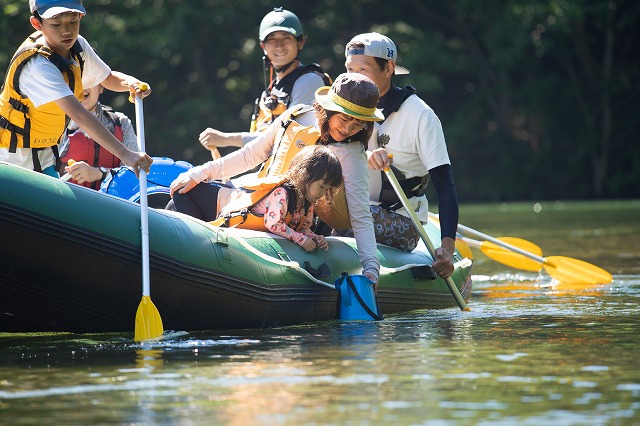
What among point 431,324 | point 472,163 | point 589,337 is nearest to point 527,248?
point 431,324

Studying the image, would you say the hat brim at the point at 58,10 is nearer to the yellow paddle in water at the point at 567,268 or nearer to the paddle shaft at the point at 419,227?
the paddle shaft at the point at 419,227

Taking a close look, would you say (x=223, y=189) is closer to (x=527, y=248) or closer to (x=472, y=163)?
(x=527, y=248)

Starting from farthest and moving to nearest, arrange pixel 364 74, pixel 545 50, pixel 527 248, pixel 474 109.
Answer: pixel 474 109
pixel 545 50
pixel 527 248
pixel 364 74

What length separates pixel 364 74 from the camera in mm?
6281

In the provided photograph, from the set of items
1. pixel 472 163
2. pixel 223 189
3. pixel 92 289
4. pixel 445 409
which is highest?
pixel 472 163

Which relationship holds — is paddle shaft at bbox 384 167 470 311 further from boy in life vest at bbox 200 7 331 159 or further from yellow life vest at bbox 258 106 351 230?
boy in life vest at bbox 200 7 331 159

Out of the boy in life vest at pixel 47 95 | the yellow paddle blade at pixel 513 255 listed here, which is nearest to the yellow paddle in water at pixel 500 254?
the yellow paddle blade at pixel 513 255

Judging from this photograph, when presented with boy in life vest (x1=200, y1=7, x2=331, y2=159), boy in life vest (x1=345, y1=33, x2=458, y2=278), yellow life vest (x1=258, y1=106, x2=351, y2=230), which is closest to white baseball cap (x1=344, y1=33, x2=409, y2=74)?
boy in life vest (x1=345, y1=33, x2=458, y2=278)

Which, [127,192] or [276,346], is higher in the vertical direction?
[127,192]

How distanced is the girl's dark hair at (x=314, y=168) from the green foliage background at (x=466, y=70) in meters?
16.9

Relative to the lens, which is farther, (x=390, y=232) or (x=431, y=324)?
(x=390, y=232)

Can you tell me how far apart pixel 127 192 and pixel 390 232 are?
4.09 ft

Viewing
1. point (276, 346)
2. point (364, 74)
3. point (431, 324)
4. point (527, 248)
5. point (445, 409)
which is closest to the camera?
point (445, 409)

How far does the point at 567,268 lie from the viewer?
8.18 metres
